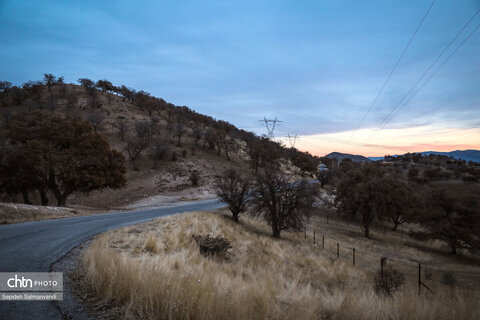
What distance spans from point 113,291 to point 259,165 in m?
58.0

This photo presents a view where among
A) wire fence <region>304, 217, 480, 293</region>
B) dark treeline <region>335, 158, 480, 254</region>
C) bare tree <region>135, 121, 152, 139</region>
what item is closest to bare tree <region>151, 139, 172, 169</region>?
bare tree <region>135, 121, 152, 139</region>

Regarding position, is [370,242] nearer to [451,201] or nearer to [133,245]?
[451,201]

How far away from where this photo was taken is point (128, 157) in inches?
2103

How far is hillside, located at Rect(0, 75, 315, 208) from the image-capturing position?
3934cm

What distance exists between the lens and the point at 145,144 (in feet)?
192

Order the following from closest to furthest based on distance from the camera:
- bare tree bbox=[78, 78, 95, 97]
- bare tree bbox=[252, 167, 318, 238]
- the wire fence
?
the wire fence
bare tree bbox=[252, 167, 318, 238]
bare tree bbox=[78, 78, 95, 97]

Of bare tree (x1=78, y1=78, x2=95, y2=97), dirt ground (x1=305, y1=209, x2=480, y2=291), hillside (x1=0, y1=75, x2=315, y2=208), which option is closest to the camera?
dirt ground (x1=305, y1=209, x2=480, y2=291)

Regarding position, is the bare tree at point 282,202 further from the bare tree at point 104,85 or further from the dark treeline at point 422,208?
the bare tree at point 104,85

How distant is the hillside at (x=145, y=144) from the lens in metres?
39.3

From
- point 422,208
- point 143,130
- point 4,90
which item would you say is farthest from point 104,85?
point 422,208

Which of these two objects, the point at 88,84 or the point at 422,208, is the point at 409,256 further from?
the point at 88,84

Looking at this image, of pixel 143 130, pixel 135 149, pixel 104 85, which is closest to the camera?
pixel 135 149

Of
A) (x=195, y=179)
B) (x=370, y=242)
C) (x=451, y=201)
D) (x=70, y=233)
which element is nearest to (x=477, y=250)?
(x=451, y=201)

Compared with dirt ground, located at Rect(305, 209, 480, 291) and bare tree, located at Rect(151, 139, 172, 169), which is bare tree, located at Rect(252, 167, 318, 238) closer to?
dirt ground, located at Rect(305, 209, 480, 291)
